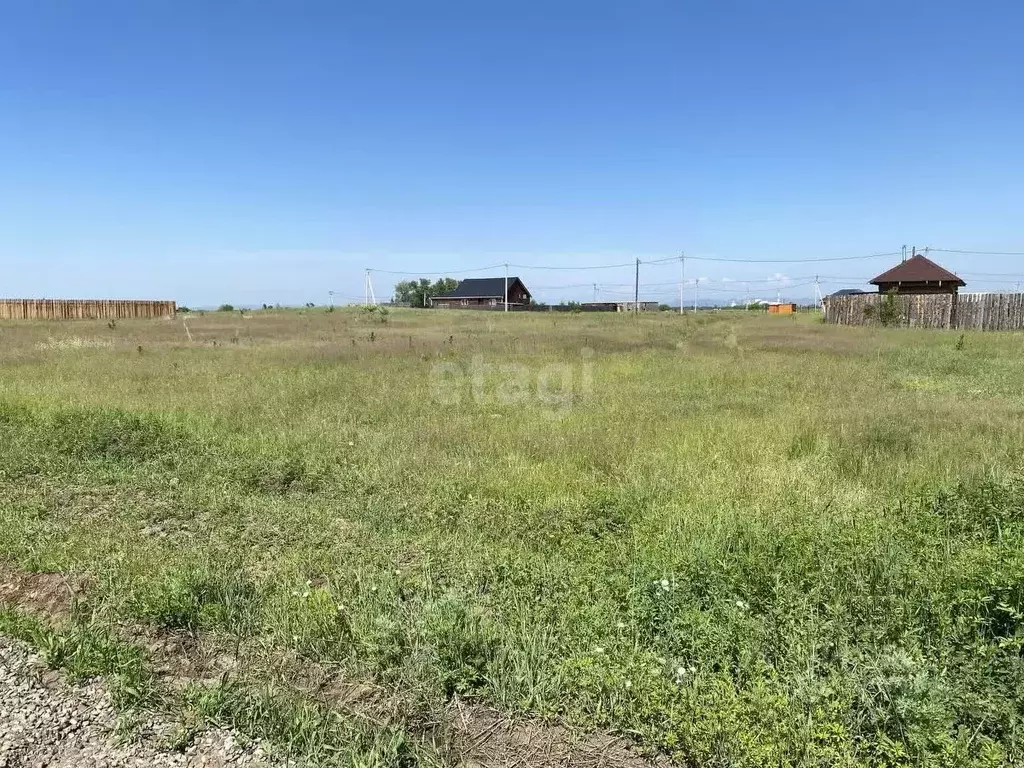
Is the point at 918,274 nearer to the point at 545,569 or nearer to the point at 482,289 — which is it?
the point at 545,569

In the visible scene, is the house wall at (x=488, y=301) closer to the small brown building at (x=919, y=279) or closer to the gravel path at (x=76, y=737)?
the small brown building at (x=919, y=279)

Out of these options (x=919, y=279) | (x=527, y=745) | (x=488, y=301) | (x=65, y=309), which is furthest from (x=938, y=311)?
Result: (x=65, y=309)

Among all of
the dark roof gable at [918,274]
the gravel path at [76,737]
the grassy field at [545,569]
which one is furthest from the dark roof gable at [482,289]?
the gravel path at [76,737]

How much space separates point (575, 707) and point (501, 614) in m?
0.71

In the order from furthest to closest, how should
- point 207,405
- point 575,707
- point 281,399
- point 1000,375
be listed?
point 1000,375 → point 281,399 → point 207,405 → point 575,707

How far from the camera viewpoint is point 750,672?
Answer: 2.48 metres

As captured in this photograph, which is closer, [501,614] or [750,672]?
[750,672]

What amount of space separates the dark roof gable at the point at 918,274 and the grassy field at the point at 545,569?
30.5 m

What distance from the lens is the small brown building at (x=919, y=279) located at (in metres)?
32.4

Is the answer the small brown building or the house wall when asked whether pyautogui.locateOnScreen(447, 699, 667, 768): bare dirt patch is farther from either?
the house wall

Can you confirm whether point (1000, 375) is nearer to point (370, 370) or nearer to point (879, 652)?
point (879, 652)

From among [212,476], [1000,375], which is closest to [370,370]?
[212,476]

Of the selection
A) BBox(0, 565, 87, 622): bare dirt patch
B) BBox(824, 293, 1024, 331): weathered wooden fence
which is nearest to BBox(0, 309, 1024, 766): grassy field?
BBox(0, 565, 87, 622): bare dirt patch

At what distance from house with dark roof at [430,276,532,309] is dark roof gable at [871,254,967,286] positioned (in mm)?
38140
